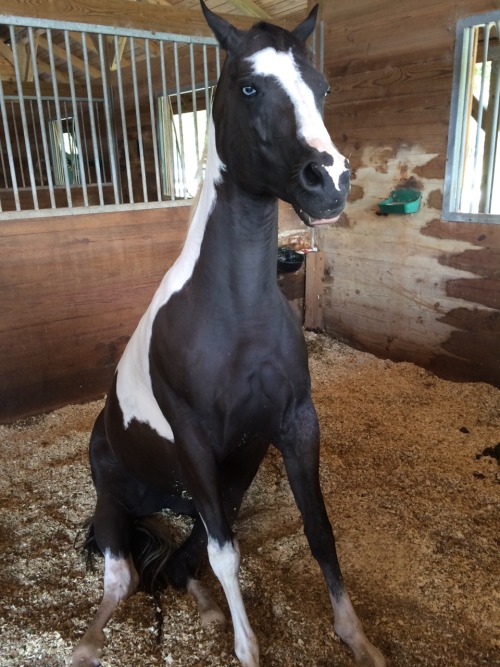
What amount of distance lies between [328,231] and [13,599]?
2807mm

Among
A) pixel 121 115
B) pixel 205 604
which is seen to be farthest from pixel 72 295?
pixel 205 604

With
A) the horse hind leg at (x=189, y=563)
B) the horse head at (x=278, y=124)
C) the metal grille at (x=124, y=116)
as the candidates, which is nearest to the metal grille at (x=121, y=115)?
the metal grille at (x=124, y=116)

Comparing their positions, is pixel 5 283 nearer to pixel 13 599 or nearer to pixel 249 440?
pixel 13 599

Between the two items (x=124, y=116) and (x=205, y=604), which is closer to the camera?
(x=205, y=604)

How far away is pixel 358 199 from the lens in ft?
10.6

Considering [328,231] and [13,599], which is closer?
[13,599]

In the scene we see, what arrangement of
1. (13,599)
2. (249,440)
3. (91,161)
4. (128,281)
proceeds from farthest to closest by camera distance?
(91,161)
(128,281)
(13,599)
(249,440)

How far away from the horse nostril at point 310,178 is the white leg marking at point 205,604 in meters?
1.16

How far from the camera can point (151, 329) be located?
4.46ft

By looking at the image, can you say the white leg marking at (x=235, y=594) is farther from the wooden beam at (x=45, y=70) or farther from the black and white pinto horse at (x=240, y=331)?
the wooden beam at (x=45, y=70)

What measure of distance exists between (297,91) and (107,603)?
1388 millimetres

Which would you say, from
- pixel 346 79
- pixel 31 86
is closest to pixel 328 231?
pixel 346 79

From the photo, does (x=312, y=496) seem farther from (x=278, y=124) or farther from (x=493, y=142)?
(x=493, y=142)

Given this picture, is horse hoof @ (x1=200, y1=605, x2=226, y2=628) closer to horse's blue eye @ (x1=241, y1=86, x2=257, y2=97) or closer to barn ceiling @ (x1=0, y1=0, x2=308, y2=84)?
horse's blue eye @ (x1=241, y1=86, x2=257, y2=97)
